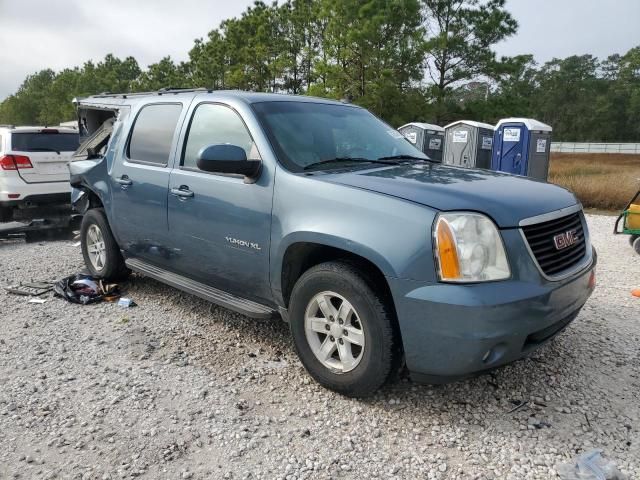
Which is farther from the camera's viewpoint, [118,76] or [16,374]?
[118,76]

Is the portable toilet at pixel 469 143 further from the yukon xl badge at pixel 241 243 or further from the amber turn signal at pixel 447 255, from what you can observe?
the amber turn signal at pixel 447 255

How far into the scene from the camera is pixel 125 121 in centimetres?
472

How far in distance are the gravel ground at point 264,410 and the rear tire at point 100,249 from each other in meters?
0.92

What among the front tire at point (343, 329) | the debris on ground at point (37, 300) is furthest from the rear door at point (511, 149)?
the debris on ground at point (37, 300)

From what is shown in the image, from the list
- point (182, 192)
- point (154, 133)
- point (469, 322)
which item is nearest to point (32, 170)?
point (154, 133)

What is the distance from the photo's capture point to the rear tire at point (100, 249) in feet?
16.4

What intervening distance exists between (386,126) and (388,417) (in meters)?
2.46

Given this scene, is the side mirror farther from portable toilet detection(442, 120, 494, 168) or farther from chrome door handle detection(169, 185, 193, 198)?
portable toilet detection(442, 120, 494, 168)

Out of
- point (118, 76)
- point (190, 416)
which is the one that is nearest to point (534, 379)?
point (190, 416)

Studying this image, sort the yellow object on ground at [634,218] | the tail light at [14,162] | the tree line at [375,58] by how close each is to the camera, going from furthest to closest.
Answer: the tree line at [375,58]
the tail light at [14,162]
the yellow object on ground at [634,218]

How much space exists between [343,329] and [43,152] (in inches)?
287

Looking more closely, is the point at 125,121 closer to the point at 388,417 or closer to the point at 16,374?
the point at 16,374

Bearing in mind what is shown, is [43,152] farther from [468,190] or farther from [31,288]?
[468,190]

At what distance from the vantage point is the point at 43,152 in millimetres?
8180
